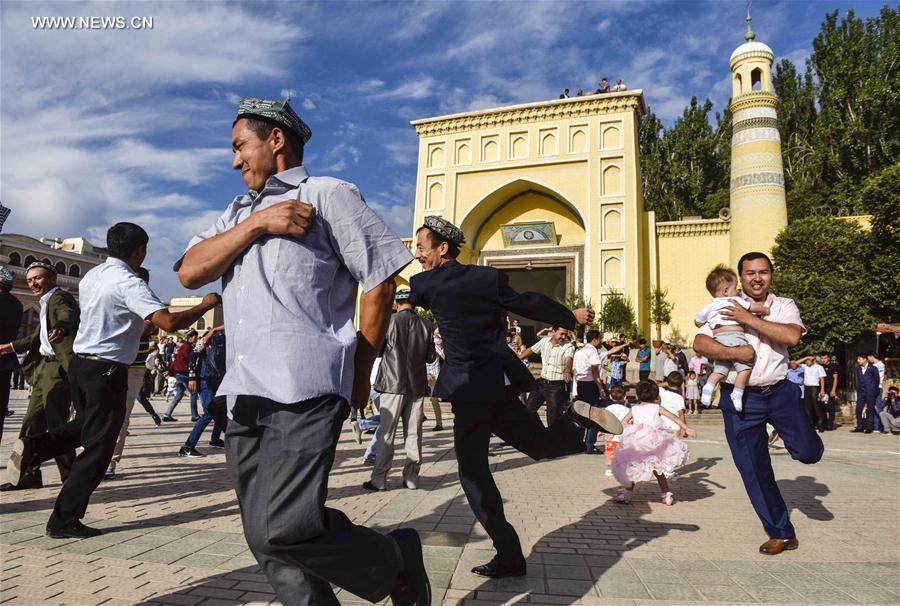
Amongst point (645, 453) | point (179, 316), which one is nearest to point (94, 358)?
point (179, 316)

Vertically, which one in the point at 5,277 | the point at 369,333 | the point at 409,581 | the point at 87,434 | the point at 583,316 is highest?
the point at 5,277

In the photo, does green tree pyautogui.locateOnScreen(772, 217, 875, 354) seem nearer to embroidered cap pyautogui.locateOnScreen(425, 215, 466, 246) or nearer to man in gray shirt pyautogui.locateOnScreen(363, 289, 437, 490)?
man in gray shirt pyautogui.locateOnScreen(363, 289, 437, 490)

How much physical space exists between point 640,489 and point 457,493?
2014 mm

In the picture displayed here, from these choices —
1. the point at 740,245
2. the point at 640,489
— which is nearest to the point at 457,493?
the point at 640,489

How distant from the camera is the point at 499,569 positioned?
120 inches

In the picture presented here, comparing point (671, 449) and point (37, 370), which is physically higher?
Result: point (37, 370)

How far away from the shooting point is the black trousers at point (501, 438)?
10.00ft

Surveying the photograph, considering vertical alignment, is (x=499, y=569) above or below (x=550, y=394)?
below

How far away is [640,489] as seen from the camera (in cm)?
587

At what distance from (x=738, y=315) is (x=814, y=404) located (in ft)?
38.7

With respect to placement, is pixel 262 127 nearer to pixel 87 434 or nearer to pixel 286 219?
pixel 286 219

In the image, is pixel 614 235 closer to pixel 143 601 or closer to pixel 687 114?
pixel 687 114

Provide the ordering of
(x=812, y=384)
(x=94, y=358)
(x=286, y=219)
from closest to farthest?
(x=286, y=219) < (x=94, y=358) < (x=812, y=384)

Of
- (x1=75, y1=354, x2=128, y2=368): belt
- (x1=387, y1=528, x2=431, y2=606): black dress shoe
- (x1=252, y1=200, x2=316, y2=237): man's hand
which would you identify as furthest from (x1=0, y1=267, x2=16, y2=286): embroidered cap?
(x1=387, y1=528, x2=431, y2=606): black dress shoe
